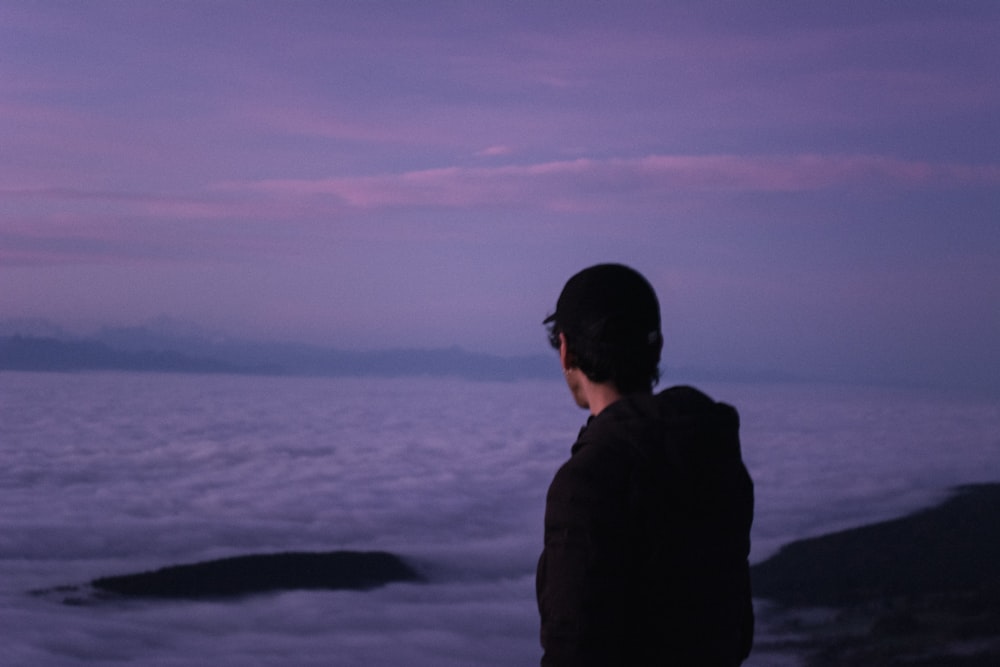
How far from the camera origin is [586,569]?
1.70 m

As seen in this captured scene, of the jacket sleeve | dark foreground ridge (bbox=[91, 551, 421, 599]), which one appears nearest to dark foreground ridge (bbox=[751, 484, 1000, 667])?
dark foreground ridge (bbox=[91, 551, 421, 599])

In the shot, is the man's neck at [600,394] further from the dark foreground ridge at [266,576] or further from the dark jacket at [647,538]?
the dark foreground ridge at [266,576]

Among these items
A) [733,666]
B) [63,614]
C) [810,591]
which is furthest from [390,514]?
[733,666]

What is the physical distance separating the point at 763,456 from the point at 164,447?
36.3m

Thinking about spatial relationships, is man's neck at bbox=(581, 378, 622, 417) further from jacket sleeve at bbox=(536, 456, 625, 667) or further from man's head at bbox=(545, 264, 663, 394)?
jacket sleeve at bbox=(536, 456, 625, 667)

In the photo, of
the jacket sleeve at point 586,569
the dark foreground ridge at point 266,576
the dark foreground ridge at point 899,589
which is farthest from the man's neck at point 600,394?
the dark foreground ridge at point 266,576

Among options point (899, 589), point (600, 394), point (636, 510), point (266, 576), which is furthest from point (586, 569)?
point (266, 576)

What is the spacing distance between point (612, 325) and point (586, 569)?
431mm

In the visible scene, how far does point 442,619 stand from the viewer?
2206cm

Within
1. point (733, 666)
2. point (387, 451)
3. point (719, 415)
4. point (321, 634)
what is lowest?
point (321, 634)

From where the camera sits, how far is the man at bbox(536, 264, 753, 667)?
1707 millimetres

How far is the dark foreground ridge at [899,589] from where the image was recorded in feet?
42.9

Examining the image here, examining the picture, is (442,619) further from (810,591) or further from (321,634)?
(810,591)

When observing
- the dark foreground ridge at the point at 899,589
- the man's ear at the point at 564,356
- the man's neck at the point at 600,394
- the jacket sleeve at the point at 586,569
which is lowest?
the dark foreground ridge at the point at 899,589
